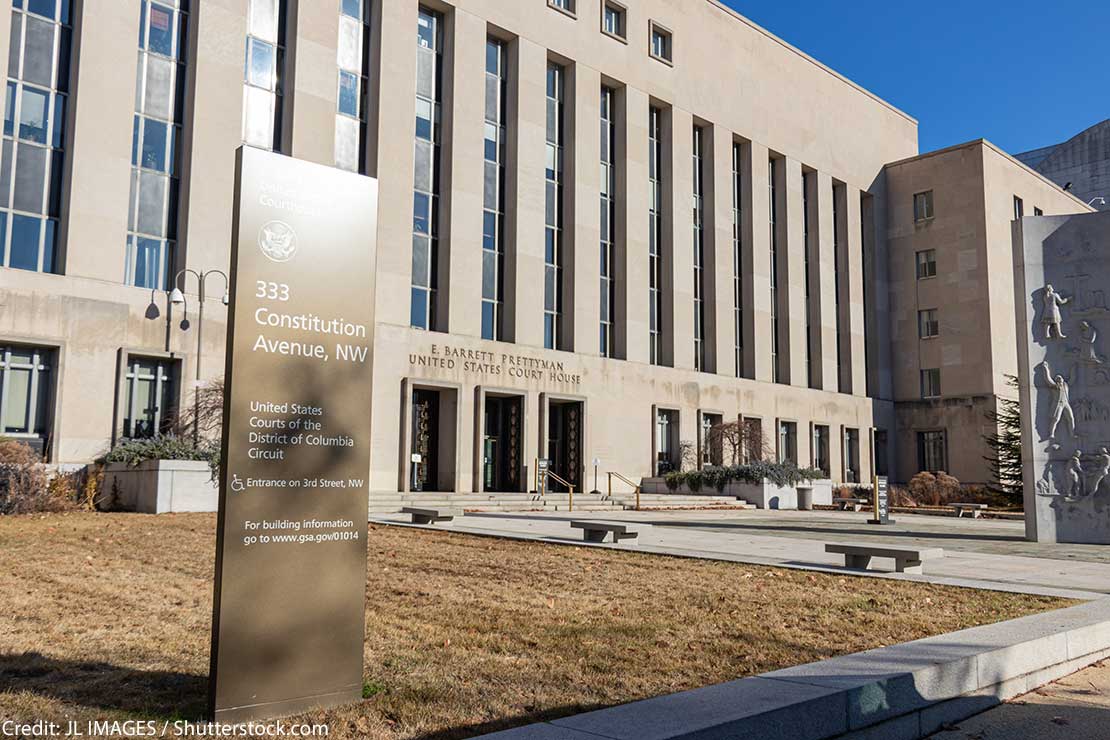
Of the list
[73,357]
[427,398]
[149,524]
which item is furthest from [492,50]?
[149,524]

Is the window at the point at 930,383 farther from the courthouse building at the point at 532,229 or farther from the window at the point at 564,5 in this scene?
the window at the point at 564,5

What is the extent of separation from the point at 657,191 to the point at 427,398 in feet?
51.2

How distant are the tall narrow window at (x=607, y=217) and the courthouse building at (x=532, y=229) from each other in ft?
0.35

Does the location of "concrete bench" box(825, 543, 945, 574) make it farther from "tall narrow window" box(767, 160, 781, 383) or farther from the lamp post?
"tall narrow window" box(767, 160, 781, 383)

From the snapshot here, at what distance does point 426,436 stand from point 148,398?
10107 millimetres

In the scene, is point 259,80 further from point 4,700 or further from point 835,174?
point 835,174

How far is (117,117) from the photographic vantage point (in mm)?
26312

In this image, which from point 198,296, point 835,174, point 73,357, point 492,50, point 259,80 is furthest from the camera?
point 835,174

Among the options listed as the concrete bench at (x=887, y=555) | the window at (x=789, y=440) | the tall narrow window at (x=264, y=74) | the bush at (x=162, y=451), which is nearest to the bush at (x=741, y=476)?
the window at (x=789, y=440)

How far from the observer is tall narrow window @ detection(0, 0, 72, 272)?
25.1 metres

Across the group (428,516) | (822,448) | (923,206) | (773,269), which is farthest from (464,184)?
(923,206)

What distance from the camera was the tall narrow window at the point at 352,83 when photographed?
31.5 m

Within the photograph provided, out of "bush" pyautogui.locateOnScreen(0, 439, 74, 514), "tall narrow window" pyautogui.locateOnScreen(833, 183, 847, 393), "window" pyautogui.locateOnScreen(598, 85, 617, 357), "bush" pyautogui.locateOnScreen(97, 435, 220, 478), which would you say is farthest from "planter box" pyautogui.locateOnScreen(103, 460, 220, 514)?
"tall narrow window" pyautogui.locateOnScreen(833, 183, 847, 393)

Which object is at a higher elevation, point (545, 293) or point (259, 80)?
point (259, 80)
